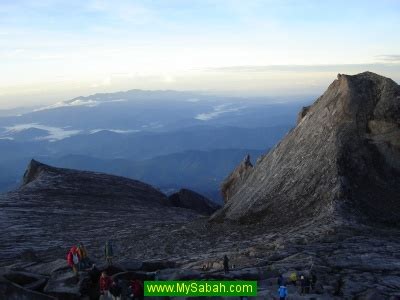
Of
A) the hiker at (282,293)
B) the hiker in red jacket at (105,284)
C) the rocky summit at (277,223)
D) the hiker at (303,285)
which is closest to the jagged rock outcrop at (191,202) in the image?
the rocky summit at (277,223)

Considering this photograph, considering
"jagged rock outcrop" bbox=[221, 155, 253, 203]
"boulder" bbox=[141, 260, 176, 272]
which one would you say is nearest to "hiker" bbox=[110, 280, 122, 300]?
"boulder" bbox=[141, 260, 176, 272]

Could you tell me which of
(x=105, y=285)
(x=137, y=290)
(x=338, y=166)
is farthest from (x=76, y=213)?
(x=137, y=290)

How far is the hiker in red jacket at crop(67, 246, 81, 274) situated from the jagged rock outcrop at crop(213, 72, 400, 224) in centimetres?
2570

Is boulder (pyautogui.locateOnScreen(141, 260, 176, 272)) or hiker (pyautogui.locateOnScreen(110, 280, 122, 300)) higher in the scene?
hiker (pyautogui.locateOnScreen(110, 280, 122, 300))

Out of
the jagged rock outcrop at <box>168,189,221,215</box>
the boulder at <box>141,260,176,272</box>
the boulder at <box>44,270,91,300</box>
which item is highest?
the boulder at <box>44,270,91,300</box>

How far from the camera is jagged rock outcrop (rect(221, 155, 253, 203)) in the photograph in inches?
3467

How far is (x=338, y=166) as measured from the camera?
5572cm

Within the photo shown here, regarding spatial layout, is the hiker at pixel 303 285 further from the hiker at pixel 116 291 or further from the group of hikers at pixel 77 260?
the group of hikers at pixel 77 260

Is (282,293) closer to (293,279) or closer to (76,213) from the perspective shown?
(293,279)

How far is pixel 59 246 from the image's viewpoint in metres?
53.2

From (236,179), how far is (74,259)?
6413cm

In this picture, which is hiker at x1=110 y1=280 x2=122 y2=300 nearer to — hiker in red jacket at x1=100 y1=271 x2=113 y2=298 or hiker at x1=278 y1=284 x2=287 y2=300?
hiker in red jacket at x1=100 y1=271 x2=113 y2=298

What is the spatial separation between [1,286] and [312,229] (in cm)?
2842

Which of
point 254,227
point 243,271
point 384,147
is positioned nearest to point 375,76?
point 384,147
